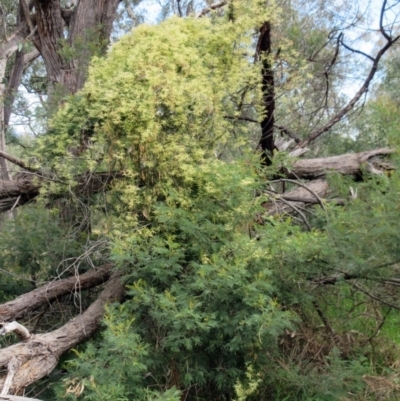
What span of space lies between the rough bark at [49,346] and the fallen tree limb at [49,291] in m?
0.26

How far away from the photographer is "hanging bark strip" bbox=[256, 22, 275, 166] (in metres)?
5.87

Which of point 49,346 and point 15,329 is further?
point 49,346

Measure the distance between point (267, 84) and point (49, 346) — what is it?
3313mm

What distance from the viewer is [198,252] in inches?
177

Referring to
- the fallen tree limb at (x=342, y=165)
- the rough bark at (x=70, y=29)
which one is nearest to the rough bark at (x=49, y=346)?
the fallen tree limb at (x=342, y=165)

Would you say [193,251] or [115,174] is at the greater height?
[115,174]

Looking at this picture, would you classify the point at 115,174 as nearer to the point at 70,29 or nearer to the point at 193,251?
the point at 193,251

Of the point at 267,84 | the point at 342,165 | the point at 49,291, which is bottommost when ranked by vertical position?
the point at 49,291

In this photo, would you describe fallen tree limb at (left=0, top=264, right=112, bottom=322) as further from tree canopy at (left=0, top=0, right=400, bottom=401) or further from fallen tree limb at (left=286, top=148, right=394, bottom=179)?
fallen tree limb at (left=286, top=148, right=394, bottom=179)

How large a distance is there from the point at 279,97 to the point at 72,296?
2.98 metres

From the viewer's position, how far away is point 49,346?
4461 mm

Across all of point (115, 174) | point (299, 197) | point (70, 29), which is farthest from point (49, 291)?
point (70, 29)

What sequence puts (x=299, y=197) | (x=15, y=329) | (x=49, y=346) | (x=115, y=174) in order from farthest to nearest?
(x=299, y=197) < (x=115, y=174) < (x=49, y=346) < (x=15, y=329)

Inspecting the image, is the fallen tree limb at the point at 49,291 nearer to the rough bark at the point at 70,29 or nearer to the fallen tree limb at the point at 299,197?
the fallen tree limb at the point at 299,197
